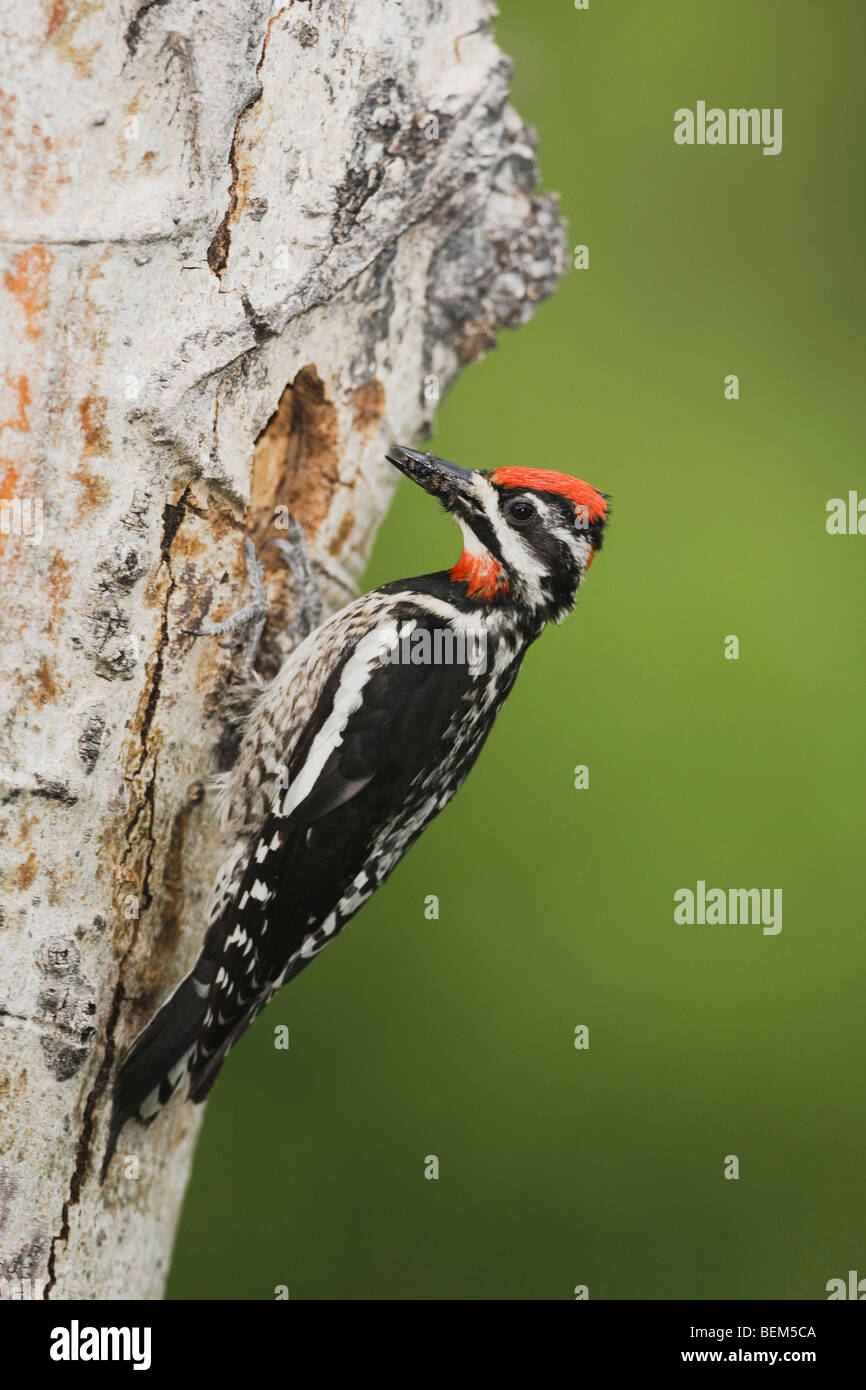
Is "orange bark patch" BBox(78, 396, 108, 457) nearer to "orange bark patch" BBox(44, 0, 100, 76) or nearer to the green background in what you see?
"orange bark patch" BBox(44, 0, 100, 76)

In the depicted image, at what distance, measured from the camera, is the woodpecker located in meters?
2.61

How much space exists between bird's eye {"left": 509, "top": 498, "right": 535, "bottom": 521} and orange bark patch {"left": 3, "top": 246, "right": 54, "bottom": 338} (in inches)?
42.6

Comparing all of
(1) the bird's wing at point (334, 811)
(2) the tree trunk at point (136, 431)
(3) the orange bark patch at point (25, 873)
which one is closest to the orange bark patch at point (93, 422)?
(2) the tree trunk at point (136, 431)

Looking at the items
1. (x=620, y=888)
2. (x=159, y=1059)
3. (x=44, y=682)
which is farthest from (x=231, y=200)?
(x=620, y=888)

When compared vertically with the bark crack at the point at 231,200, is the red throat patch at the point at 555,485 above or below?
below

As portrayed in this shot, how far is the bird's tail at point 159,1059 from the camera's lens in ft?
7.86

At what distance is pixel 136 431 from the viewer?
2219 mm

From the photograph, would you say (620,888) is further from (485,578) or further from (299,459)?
(299,459)

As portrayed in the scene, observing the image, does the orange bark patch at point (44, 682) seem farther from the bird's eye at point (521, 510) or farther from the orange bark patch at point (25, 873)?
the bird's eye at point (521, 510)

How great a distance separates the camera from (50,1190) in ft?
7.40

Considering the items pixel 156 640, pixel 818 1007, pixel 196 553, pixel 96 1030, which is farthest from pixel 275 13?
pixel 818 1007

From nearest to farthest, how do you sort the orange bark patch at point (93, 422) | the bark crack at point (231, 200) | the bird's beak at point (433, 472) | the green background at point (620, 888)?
the orange bark patch at point (93, 422)
the bark crack at point (231, 200)
the bird's beak at point (433, 472)
the green background at point (620, 888)

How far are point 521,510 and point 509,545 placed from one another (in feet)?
0.28

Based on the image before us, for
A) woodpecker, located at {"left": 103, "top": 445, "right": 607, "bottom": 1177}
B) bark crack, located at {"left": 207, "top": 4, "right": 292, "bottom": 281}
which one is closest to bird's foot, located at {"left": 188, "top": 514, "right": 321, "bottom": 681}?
woodpecker, located at {"left": 103, "top": 445, "right": 607, "bottom": 1177}
